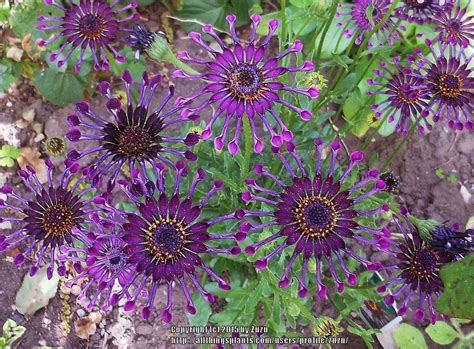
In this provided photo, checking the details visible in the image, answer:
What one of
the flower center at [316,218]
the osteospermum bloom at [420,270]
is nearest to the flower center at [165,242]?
the flower center at [316,218]

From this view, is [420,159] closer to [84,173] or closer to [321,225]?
[321,225]

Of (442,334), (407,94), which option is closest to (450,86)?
(407,94)

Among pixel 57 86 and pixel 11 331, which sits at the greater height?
pixel 57 86

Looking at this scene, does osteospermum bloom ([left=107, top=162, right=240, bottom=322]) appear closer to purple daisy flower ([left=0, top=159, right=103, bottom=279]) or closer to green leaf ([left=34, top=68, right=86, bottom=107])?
purple daisy flower ([left=0, top=159, right=103, bottom=279])

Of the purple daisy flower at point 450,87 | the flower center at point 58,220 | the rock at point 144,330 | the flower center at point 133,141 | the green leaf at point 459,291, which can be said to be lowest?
the green leaf at point 459,291

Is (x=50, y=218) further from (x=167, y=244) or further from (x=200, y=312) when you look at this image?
(x=200, y=312)

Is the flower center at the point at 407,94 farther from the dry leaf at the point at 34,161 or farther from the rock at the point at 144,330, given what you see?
the dry leaf at the point at 34,161
